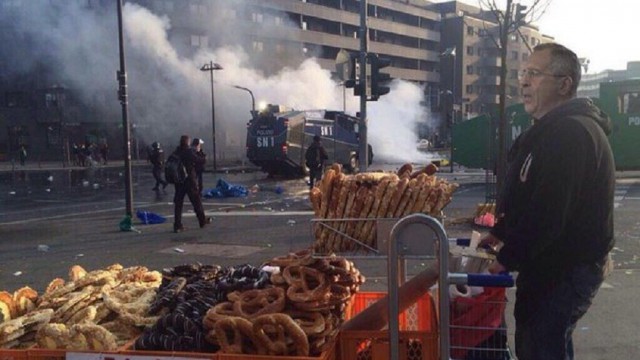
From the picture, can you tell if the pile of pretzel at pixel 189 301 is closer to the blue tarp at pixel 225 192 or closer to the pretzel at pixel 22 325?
the pretzel at pixel 22 325

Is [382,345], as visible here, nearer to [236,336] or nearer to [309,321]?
[309,321]

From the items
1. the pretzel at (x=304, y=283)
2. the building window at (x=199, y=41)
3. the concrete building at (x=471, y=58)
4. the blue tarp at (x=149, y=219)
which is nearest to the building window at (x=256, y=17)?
the building window at (x=199, y=41)

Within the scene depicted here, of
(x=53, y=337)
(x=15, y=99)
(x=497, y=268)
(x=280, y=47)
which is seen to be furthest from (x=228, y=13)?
(x=497, y=268)

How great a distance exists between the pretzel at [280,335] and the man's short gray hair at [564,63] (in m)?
1.67

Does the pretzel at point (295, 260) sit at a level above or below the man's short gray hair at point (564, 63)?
below

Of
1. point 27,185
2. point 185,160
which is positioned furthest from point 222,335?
point 27,185

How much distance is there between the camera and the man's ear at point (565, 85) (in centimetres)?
254

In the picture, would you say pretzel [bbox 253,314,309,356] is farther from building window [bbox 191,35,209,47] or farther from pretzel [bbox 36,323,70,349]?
building window [bbox 191,35,209,47]

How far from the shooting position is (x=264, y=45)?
5059 centimetres

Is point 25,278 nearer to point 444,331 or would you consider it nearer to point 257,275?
point 257,275

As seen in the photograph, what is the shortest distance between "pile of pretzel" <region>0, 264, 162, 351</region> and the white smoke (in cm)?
3580

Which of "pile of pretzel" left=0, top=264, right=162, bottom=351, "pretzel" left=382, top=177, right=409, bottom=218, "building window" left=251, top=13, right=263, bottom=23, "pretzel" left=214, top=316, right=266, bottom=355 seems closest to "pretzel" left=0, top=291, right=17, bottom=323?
"pile of pretzel" left=0, top=264, right=162, bottom=351

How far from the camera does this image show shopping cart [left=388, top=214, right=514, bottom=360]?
2.34 metres

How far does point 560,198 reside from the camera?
91.5 inches
